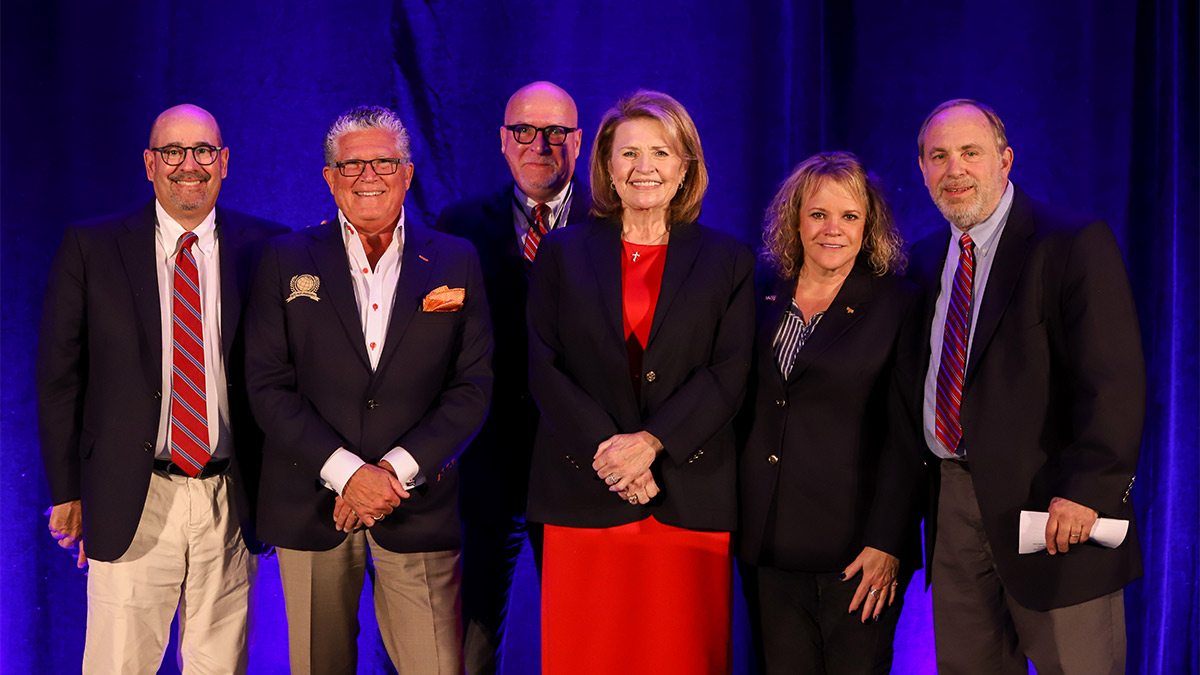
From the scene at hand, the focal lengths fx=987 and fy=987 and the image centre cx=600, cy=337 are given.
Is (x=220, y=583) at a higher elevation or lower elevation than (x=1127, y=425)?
lower

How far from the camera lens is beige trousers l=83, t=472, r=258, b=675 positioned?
2662 millimetres

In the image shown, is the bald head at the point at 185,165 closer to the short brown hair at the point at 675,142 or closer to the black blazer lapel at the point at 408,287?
the black blazer lapel at the point at 408,287

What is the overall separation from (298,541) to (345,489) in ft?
0.76

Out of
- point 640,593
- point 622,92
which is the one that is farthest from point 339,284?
point 622,92

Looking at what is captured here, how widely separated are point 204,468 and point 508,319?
98 centimetres

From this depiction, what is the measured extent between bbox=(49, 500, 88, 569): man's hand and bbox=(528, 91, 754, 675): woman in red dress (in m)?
1.28

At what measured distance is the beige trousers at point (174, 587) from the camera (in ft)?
8.73

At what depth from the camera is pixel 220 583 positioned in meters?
2.76

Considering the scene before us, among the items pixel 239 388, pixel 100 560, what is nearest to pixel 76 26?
pixel 239 388

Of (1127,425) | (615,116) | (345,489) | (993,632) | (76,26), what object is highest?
(76,26)

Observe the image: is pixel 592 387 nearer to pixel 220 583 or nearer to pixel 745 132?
pixel 220 583

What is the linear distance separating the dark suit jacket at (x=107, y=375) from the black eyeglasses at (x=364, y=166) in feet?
1.53

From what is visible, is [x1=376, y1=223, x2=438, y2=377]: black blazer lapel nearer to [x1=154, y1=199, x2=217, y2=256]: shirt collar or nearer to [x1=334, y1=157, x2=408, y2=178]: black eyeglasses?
[x1=334, y1=157, x2=408, y2=178]: black eyeglasses

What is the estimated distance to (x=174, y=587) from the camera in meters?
2.72
